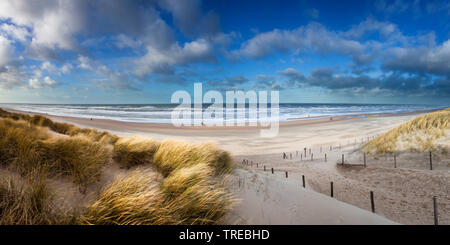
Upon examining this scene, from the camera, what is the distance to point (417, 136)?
14867 mm

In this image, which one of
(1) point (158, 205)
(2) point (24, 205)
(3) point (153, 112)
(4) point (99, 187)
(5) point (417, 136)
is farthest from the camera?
(3) point (153, 112)

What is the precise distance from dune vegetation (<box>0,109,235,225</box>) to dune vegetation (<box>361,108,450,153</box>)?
56.3ft

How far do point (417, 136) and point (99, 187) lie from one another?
21700 mm

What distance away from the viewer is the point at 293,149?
20953mm

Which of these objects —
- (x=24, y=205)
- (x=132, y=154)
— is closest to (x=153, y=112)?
(x=132, y=154)

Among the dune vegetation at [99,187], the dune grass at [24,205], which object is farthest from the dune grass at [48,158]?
the dune grass at [24,205]

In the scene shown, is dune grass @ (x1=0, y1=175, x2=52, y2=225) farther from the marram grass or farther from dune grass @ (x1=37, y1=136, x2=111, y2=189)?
the marram grass

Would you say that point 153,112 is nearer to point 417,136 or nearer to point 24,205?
point 417,136

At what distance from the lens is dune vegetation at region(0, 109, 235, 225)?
2223 mm

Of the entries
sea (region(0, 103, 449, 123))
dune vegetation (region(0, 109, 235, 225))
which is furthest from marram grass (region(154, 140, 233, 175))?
sea (region(0, 103, 449, 123))

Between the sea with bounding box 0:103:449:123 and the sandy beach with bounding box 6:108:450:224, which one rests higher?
the sea with bounding box 0:103:449:123

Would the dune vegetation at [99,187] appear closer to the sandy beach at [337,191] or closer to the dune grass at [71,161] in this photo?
the dune grass at [71,161]
